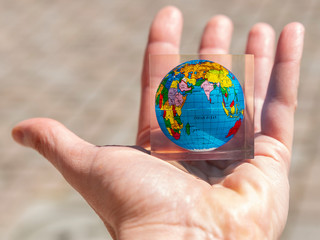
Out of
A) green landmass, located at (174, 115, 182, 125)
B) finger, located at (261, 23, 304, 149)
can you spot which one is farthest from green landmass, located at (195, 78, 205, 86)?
finger, located at (261, 23, 304, 149)

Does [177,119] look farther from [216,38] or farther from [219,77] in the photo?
[216,38]

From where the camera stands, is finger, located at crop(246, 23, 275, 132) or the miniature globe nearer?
the miniature globe

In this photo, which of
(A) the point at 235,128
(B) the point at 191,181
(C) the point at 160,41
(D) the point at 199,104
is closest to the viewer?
(B) the point at 191,181

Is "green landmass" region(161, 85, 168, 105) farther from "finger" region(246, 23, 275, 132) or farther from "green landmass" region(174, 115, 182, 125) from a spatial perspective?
"finger" region(246, 23, 275, 132)

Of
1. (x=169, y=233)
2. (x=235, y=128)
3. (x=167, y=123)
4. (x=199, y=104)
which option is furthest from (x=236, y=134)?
(x=169, y=233)

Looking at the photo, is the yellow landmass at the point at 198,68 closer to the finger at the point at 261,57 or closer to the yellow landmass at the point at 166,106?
the yellow landmass at the point at 166,106
